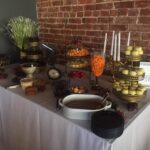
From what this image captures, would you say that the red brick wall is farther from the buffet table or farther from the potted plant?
the buffet table

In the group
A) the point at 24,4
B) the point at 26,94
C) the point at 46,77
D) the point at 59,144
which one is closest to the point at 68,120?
the point at 59,144

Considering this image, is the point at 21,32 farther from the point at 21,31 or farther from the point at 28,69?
the point at 28,69

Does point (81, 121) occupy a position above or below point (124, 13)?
below

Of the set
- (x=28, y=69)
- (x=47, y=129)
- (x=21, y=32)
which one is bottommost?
(x=47, y=129)

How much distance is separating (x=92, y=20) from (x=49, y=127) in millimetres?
1044

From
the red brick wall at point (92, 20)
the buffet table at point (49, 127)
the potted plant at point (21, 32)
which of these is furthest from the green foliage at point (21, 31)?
the buffet table at point (49, 127)

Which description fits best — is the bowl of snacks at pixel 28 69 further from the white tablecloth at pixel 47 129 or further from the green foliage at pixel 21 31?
the green foliage at pixel 21 31

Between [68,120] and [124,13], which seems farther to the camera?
[124,13]

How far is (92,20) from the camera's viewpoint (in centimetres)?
170

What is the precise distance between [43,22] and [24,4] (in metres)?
0.28

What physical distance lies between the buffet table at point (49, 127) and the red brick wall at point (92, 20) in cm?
57

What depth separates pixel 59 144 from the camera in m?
1.02

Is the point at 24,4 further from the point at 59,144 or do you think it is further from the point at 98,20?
the point at 59,144

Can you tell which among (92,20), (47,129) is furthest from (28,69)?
(92,20)
